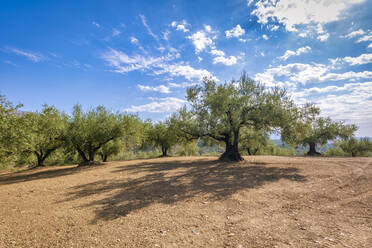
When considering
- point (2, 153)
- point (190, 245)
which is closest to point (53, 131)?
point (2, 153)

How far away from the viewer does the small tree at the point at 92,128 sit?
65.3 feet

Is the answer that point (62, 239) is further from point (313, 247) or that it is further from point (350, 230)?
point (350, 230)

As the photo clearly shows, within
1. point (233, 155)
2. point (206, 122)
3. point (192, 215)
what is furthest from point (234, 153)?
point (192, 215)

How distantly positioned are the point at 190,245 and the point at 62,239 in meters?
4.06

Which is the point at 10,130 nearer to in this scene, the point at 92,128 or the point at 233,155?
the point at 92,128

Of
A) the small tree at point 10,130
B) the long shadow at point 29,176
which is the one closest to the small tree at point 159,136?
the long shadow at point 29,176

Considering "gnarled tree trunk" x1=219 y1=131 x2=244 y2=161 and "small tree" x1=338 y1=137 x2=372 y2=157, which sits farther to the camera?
"small tree" x1=338 y1=137 x2=372 y2=157

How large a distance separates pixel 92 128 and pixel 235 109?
1837 cm

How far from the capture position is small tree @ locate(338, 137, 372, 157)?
39750 mm

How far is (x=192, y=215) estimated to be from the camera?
252 inches

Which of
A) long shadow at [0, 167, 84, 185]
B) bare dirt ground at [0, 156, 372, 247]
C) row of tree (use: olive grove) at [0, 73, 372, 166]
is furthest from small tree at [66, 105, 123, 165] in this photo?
bare dirt ground at [0, 156, 372, 247]

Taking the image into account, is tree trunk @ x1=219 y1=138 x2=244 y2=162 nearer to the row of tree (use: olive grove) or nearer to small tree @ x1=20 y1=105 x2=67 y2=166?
the row of tree (use: olive grove)

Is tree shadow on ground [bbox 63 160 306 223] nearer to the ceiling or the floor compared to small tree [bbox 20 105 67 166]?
nearer to the floor

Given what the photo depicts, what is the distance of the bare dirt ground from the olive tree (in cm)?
930
